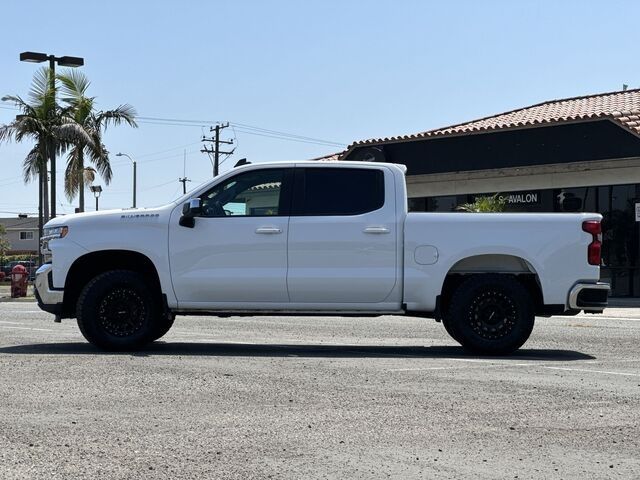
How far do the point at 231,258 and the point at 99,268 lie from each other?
152cm

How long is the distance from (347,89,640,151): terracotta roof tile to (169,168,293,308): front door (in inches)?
710

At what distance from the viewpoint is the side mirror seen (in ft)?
35.4

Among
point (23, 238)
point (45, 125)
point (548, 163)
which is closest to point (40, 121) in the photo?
point (45, 125)

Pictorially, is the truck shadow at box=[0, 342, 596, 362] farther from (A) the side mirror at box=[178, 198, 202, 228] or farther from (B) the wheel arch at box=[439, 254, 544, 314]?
(A) the side mirror at box=[178, 198, 202, 228]

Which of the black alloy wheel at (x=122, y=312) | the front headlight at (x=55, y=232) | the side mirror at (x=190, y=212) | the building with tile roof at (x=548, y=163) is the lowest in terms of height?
the black alloy wheel at (x=122, y=312)

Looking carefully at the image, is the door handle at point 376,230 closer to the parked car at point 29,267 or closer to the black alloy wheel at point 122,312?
the black alloy wheel at point 122,312

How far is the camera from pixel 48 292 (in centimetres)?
1096

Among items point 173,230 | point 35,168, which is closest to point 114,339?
point 173,230

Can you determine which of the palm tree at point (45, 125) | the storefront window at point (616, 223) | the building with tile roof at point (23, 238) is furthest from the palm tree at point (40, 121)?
the building with tile roof at point (23, 238)

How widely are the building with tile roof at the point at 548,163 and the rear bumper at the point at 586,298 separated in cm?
1495

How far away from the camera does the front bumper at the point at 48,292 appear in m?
10.9

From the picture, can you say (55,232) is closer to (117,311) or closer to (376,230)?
(117,311)

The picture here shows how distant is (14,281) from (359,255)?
74.4ft

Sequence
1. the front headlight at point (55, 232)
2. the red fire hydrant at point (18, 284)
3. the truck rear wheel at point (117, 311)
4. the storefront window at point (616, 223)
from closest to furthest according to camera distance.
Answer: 1. the truck rear wheel at point (117, 311)
2. the front headlight at point (55, 232)
3. the storefront window at point (616, 223)
4. the red fire hydrant at point (18, 284)
